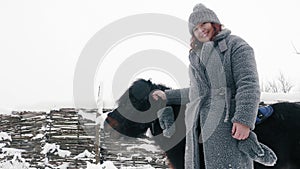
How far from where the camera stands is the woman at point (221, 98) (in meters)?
2.08

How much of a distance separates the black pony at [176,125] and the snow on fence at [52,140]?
544 centimetres

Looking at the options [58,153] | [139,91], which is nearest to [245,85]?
[139,91]

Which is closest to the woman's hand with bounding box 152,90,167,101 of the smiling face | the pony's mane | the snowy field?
the pony's mane

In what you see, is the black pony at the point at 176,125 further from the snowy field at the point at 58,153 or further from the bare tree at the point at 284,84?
the bare tree at the point at 284,84

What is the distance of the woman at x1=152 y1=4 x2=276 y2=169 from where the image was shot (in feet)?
6.81

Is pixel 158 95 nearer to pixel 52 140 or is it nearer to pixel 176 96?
pixel 176 96

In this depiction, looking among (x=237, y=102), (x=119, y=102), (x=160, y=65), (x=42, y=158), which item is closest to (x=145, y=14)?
(x=160, y=65)

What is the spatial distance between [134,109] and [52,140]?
20.7 ft

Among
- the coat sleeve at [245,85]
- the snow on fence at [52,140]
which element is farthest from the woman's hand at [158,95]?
the snow on fence at [52,140]

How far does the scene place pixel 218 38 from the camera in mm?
2346

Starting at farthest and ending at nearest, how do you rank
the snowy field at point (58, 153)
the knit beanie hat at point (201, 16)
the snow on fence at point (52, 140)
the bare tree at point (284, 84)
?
1. the bare tree at point (284, 84)
2. the snow on fence at point (52, 140)
3. the snowy field at point (58, 153)
4. the knit beanie hat at point (201, 16)

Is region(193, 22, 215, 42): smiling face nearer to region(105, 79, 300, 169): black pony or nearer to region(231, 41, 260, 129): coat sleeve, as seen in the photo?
region(231, 41, 260, 129): coat sleeve

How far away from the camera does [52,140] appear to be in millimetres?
8992

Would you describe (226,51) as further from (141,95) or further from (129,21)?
(129,21)
